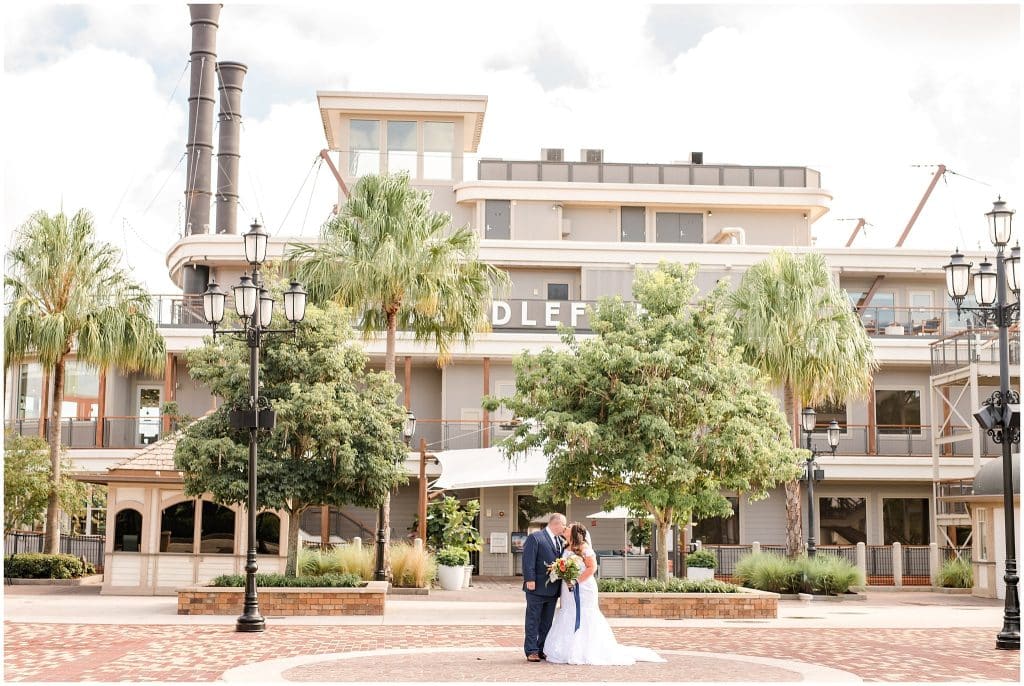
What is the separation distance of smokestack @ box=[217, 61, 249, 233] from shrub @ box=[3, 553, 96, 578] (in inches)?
811

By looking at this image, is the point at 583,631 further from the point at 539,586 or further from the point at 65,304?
the point at 65,304

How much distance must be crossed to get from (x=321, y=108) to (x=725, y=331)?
69.8 ft

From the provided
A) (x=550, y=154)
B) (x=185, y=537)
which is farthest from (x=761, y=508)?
(x=185, y=537)

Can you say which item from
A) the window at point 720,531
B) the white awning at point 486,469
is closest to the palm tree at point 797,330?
the white awning at point 486,469

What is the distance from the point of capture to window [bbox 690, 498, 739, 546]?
35531 mm

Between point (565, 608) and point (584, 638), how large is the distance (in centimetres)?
39

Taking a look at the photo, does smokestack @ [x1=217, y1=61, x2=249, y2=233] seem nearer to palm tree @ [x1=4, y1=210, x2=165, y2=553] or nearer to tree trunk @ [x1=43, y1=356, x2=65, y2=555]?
palm tree @ [x1=4, y1=210, x2=165, y2=553]

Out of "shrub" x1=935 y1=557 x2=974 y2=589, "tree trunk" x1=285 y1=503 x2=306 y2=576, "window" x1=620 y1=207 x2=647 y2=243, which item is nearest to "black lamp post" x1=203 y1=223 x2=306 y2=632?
"tree trunk" x1=285 y1=503 x2=306 y2=576

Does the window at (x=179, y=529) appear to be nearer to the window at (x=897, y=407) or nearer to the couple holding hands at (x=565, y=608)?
the couple holding hands at (x=565, y=608)

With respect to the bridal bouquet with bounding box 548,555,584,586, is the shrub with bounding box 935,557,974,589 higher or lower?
lower

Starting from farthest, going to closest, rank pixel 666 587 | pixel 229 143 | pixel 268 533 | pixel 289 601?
pixel 229 143 → pixel 268 533 → pixel 666 587 → pixel 289 601

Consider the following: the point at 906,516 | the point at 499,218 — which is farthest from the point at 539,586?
the point at 499,218

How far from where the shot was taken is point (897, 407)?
36375 mm

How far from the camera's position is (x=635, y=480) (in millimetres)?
20297
